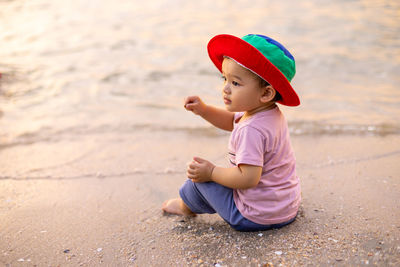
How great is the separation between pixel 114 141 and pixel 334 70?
3.30 m

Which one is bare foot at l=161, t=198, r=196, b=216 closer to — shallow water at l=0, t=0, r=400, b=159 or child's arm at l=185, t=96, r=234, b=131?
child's arm at l=185, t=96, r=234, b=131

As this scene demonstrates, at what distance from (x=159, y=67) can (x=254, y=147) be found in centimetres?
421

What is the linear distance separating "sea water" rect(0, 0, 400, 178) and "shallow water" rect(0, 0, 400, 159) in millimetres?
18

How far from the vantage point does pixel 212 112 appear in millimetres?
2529

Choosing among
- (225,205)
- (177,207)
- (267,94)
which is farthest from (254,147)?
(177,207)

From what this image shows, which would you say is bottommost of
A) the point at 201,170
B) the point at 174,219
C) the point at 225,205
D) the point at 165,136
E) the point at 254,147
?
the point at 165,136

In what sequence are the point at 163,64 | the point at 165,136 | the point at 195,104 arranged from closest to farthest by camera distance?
the point at 195,104, the point at 165,136, the point at 163,64

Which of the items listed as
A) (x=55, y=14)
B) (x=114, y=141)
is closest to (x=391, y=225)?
(x=114, y=141)

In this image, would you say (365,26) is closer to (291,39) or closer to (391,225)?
(291,39)

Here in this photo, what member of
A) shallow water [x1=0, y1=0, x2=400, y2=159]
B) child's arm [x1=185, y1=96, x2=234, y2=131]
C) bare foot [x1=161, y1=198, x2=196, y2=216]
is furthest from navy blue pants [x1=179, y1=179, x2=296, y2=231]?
shallow water [x1=0, y1=0, x2=400, y2=159]

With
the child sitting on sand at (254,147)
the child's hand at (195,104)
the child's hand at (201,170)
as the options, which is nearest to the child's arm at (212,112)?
the child's hand at (195,104)

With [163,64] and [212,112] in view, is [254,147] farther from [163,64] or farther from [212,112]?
[163,64]

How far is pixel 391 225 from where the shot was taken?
2277 millimetres

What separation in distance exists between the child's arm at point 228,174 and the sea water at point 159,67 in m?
1.58
